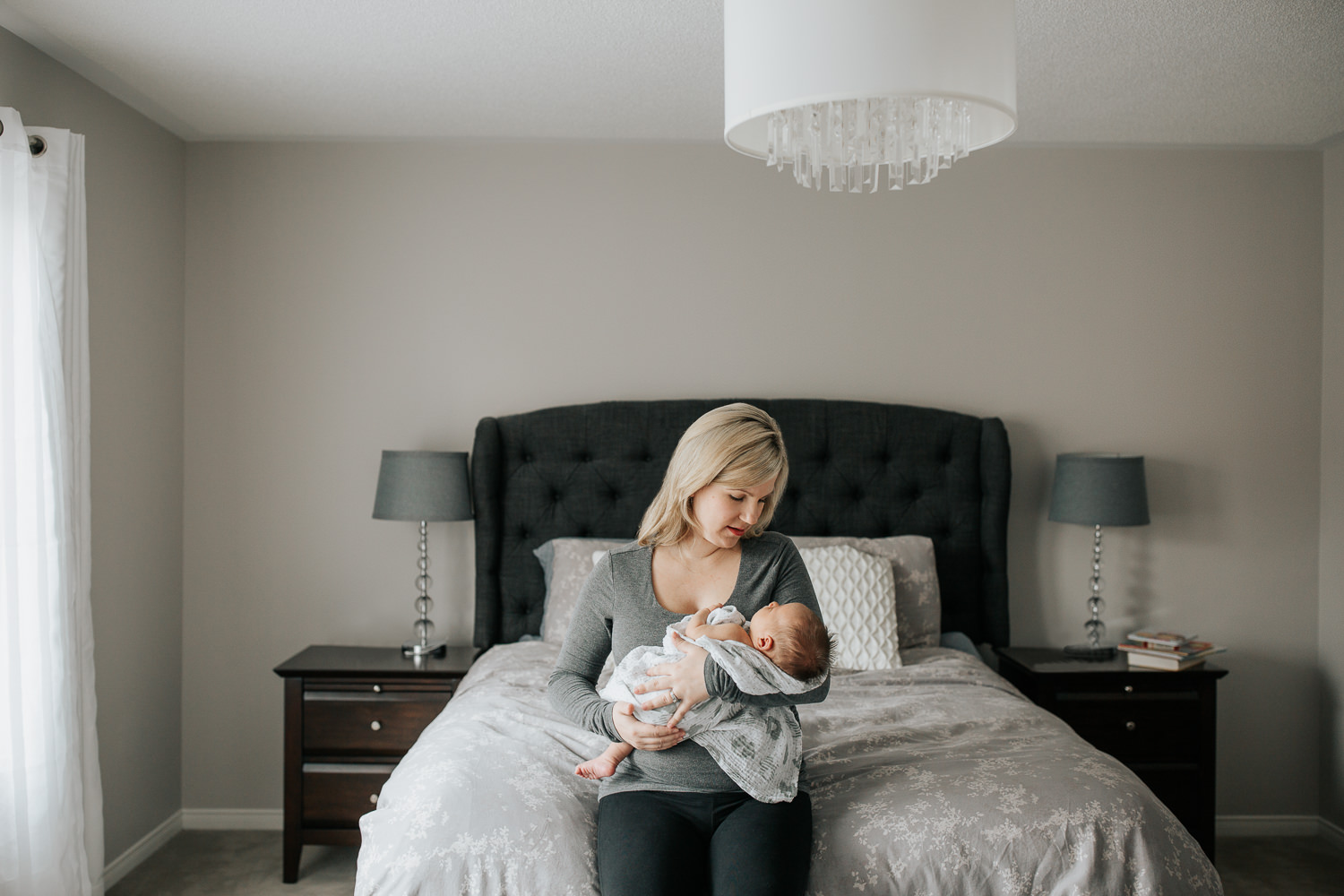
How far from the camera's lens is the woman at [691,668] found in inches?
58.0

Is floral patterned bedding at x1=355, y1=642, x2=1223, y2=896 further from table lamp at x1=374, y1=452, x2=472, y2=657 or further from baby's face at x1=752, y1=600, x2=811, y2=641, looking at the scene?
table lamp at x1=374, y1=452, x2=472, y2=657

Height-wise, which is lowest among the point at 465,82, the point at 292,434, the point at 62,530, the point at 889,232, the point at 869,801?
the point at 869,801

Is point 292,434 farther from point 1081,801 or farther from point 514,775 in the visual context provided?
point 1081,801

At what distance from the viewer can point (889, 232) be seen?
129 inches

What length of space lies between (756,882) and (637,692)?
371 mm

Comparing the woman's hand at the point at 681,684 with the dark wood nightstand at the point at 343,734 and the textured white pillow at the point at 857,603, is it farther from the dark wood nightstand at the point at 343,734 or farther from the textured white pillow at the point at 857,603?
the dark wood nightstand at the point at 343,734

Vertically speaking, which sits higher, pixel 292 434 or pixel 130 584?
pixel 292 434

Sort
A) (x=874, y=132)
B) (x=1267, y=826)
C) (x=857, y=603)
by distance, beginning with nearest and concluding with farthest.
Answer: (x=874, y=132) < (x=857, y=603) < (x=1267, y=826)

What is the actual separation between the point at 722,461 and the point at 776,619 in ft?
1.02

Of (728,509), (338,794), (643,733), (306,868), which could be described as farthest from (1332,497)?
(306,868)

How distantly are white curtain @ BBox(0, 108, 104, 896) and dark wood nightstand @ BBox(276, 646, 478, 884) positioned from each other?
22.3 inches

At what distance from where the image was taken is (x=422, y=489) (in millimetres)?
2943

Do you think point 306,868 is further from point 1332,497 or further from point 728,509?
point 1332,497

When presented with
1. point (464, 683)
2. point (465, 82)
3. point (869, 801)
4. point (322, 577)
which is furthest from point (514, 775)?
point (465, 82)
